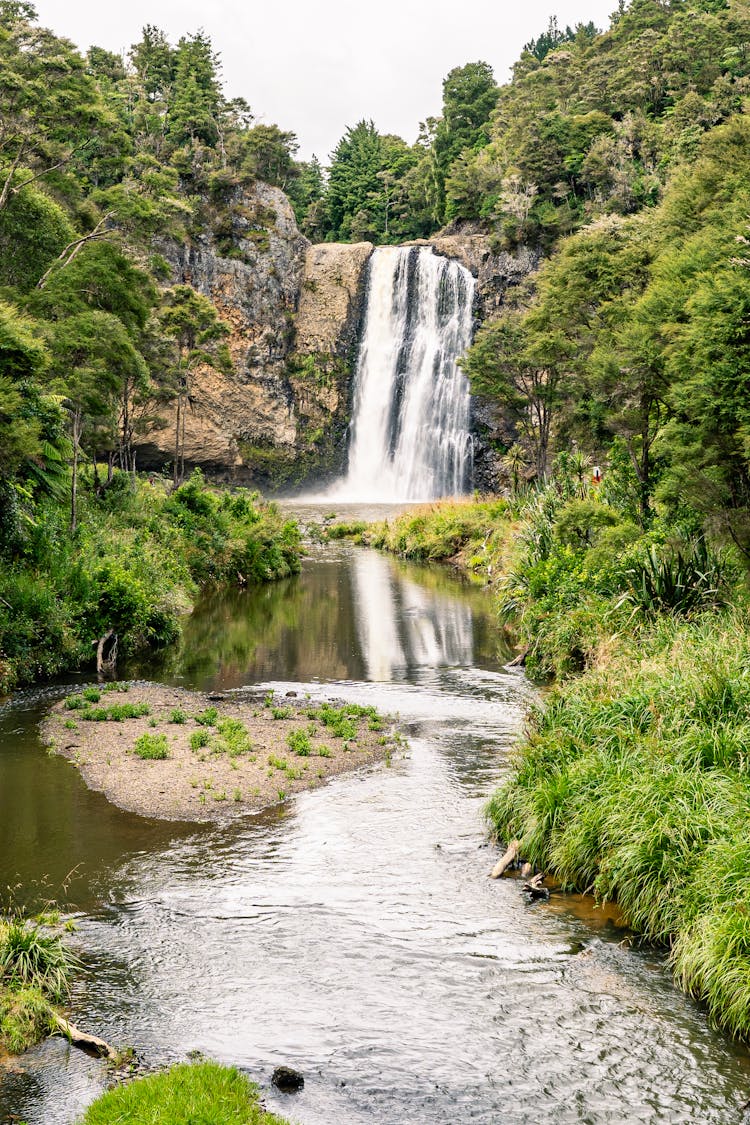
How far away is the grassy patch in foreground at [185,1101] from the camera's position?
18.5 feet

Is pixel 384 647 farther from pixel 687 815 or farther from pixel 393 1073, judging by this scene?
pixel 393 1073

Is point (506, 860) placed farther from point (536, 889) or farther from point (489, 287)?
point (489, 287)

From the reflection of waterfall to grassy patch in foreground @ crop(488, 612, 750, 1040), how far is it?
8.56m

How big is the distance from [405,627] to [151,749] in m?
12.2

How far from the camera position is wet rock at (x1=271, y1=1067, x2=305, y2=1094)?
6533mm

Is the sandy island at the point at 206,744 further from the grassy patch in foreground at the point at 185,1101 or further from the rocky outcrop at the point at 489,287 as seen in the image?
the rocky outcrop at the point at 489,287

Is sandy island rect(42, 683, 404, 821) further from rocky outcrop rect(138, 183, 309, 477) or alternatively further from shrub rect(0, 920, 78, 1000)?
rocky outcrop rect(138, 183, 309, 477)

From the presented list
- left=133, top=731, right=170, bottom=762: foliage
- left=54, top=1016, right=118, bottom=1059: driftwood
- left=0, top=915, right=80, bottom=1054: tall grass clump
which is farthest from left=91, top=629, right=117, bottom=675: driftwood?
left=54, top=1016, right=118, bottom=1059: driftwood

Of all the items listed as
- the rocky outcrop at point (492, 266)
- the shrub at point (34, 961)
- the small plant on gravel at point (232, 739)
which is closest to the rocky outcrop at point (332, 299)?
the rocky outcrop at point (492, 266)

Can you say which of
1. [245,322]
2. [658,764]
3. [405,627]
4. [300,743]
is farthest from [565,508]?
[245,322]

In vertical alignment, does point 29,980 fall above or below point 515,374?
below

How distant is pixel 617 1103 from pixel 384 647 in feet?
55.1

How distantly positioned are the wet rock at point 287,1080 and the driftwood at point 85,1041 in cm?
117

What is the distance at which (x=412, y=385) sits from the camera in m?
59.4
